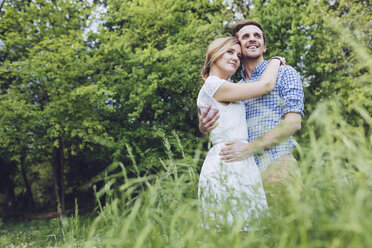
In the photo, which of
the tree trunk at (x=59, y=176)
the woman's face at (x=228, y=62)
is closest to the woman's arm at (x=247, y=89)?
the woman's face at (x=228, y=62)

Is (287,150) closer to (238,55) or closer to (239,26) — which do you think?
(238,55)

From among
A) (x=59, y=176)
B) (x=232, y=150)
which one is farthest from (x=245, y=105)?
(x=59, y=176)

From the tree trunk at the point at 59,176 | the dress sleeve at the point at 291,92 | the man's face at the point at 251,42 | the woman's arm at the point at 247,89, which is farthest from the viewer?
the tree trunk at the point at 59,176

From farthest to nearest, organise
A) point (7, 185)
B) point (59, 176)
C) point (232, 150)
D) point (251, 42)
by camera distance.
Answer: point (7, 185) < point (59, 176) < point (251, 42) < point (232, 150)

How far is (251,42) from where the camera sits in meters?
3.17

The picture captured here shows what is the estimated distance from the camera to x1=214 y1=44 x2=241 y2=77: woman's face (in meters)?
2.94

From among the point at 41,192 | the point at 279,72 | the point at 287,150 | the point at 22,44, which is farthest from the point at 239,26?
the point at 41,192

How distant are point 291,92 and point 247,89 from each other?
50 centimetres

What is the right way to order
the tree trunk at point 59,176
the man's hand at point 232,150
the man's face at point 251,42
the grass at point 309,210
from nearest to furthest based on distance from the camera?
the grass at point 309,210
the man's hand at point 232,150
the man's face at point 251,42
the tree trunk at point 59,176

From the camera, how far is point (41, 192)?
28641mm

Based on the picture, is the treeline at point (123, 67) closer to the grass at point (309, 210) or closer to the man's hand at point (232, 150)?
the man's hand at point (232, 150)

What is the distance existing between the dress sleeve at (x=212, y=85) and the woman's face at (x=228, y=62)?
20cm

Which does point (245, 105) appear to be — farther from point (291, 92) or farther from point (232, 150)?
point (232, 150)

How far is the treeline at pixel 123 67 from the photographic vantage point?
11938mm
